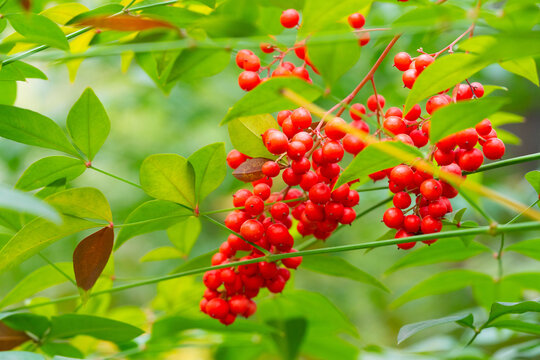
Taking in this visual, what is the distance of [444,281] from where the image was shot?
37.8 inches

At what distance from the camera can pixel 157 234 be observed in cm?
224

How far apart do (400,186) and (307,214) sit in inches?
4.5

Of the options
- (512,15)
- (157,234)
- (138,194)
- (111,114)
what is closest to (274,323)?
(512,15)

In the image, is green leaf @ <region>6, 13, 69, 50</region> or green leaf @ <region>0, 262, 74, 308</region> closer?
green leaf @ <region>6, 13, 69, 50</region>

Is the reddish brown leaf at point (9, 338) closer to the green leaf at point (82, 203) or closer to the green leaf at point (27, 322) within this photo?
the green leaf at point (27, 322)

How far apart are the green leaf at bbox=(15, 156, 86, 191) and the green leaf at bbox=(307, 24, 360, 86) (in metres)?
0.35

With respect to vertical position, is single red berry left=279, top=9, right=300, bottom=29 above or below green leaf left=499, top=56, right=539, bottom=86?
above

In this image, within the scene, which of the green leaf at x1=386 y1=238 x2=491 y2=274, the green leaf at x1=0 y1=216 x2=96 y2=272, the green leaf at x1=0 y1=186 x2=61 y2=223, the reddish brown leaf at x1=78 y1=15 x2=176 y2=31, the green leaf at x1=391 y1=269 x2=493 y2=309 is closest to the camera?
the green leaf at x1=0 y1=186 x2=61 y2=223

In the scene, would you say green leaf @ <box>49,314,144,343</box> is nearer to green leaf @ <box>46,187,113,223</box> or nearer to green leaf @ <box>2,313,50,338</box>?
green leaf @ <box>2,313,50,338</box>

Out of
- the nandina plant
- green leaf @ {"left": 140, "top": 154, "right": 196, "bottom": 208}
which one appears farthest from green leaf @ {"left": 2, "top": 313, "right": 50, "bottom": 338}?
green leaf @ {"left": 140, "top": 154, "right": 196, "bottom": 208}

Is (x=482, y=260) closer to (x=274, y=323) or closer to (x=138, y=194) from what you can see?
(x=138, y=194)

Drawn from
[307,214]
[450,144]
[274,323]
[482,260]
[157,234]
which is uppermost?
[450,144]

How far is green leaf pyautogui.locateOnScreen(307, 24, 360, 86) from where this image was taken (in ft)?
1.65

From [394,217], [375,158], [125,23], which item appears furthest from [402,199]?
[125,23]
